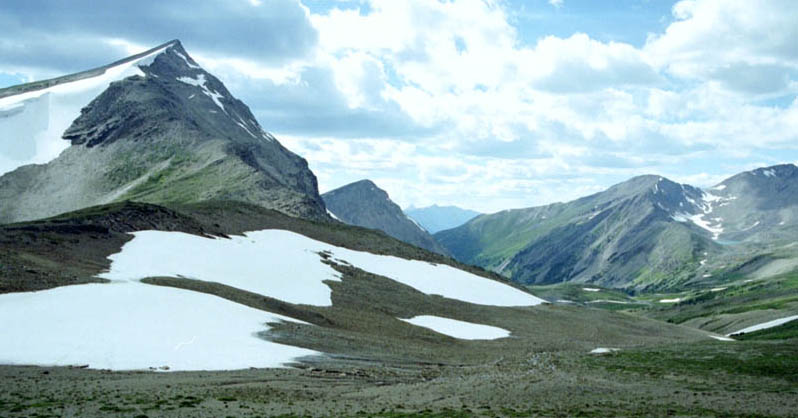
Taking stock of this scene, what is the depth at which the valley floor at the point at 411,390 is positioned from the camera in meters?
28.2

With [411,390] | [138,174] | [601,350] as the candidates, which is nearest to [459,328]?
[601,350]

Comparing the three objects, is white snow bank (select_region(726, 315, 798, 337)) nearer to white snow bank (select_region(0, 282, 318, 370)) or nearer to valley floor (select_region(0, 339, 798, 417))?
valley floor (select_region(0, 339, 798, 417))

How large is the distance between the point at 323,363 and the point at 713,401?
2435cm

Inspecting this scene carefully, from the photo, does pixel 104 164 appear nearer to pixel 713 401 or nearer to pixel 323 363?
pixel 323 363

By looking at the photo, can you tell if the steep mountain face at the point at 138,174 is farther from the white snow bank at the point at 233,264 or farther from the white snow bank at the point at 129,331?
the white snow bank at the point at 129,331

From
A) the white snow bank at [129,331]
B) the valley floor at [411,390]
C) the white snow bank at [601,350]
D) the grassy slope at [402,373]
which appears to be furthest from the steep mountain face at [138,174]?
the valley floor at [411,390]

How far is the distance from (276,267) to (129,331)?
4277 centimetres

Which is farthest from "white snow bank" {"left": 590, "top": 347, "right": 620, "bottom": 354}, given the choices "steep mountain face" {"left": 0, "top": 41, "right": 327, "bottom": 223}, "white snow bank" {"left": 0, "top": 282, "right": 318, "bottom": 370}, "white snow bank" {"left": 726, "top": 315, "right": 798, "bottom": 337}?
"steep mountain face" {"left": 0, "top": 41, "right": 327, "bottom": 223}

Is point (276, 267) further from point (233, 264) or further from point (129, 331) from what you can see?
point (129, 331)

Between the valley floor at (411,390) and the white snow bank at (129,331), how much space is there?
244 cm

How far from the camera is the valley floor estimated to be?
92.4ft

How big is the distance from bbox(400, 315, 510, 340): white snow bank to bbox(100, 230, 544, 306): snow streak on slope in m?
12.4

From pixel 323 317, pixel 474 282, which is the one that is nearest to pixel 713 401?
pixel 323 317

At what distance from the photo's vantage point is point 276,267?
87.1m
